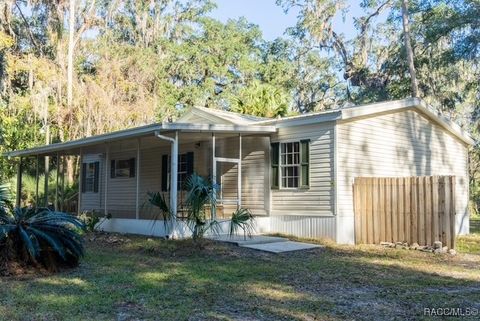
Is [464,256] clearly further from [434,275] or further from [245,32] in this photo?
[245,32]

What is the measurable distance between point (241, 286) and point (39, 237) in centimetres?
325

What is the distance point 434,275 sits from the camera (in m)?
7.96

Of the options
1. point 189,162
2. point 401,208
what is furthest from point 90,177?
point 401,208

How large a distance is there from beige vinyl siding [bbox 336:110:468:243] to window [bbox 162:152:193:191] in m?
5.16

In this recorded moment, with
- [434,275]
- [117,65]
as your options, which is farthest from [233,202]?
[117,65]

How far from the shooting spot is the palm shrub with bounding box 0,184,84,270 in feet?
24.6

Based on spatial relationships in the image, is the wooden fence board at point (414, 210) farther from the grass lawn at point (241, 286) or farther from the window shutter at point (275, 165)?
the window shutter at point (275, 165)

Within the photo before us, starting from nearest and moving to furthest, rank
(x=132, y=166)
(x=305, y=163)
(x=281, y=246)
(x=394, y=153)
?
1. (x=281, y=246)
2. (x=305, y=163)
3. (x=394, y=153)
4. (x=132, y=166)

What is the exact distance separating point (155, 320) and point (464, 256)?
7571 millimetres

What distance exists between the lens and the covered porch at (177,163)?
12461 mm

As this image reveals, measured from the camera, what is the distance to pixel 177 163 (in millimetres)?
13156

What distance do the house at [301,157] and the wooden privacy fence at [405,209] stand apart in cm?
34

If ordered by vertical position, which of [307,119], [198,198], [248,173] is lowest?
[198,198]

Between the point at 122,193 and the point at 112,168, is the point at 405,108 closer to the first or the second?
the point at 122,193
